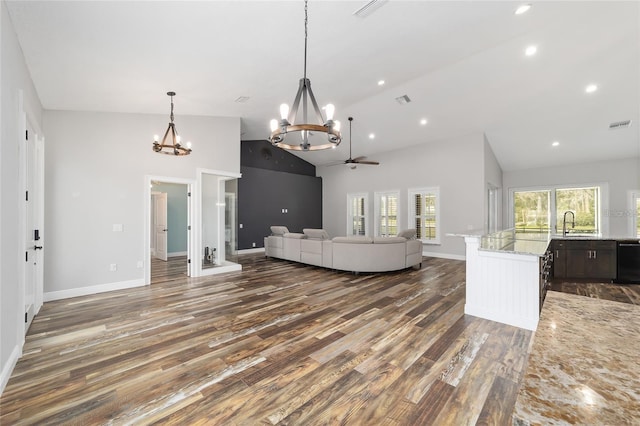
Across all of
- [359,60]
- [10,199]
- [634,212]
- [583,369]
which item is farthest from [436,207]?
[10,199]

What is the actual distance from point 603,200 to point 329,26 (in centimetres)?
874

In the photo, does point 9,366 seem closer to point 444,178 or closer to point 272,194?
point 272,194

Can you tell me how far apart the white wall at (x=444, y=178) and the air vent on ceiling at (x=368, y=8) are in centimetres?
545

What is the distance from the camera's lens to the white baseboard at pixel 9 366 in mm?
2081

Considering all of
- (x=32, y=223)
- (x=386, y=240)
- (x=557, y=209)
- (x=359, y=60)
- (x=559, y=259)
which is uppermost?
(x=359, y=60)

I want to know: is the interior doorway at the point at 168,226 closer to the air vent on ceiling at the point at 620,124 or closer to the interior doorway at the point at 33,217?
the interior doorway at the point at 33,217

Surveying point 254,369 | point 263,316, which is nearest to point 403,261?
point 263,316

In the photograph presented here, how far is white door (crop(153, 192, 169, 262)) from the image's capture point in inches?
298

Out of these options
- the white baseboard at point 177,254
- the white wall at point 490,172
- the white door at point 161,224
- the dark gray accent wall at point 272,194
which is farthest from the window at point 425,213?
the white door at point 161,224

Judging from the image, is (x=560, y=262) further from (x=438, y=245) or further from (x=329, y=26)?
(x=329, y=26)

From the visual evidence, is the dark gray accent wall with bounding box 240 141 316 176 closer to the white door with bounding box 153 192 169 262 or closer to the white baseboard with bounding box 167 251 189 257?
the white door with bounding box 153 192 169 262

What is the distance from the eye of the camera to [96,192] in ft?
14.8

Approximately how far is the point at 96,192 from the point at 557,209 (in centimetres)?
1122

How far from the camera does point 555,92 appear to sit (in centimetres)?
533
